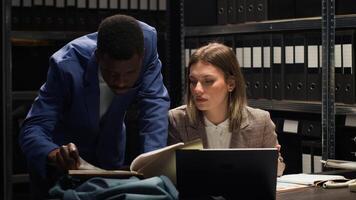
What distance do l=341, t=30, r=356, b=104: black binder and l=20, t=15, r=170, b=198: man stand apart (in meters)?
1.26

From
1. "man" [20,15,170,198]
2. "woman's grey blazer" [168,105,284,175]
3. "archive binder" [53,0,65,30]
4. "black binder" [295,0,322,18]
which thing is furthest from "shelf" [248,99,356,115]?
"man" [20,15,170,198]

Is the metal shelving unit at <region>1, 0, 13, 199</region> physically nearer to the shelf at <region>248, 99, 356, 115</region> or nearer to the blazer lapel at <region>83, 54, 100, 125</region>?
the shelf at <region>248, 99, 356, 115</region>

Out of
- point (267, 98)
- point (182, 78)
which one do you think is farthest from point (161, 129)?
point (182, 78)

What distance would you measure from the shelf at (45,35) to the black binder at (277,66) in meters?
1.10

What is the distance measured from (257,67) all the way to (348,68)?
60cm

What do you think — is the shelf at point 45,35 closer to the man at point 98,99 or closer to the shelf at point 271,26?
the shelf at point 271,26

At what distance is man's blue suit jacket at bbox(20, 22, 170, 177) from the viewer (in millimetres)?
2172

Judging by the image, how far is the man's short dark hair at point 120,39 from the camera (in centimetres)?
200

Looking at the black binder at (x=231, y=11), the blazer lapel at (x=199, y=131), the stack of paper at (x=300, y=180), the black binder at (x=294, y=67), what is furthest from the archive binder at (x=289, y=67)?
the stack of paper at (x=300, y=180)

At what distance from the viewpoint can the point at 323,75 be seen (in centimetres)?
337

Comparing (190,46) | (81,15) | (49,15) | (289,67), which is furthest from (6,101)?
(289,67)

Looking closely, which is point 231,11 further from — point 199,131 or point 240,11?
point 199,131

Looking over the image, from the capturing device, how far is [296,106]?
11.6 feet

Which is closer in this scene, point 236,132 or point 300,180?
point 300,180
